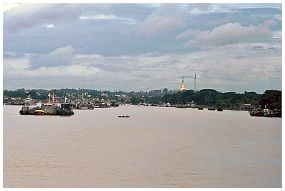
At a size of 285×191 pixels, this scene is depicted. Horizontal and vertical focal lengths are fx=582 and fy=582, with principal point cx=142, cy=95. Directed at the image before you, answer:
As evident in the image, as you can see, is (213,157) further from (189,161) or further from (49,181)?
(49,181)

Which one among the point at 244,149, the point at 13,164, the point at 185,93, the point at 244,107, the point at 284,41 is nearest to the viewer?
the point at 284,41

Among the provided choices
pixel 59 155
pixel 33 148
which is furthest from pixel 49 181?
pixel 33 148

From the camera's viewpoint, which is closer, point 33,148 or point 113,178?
point 113,178

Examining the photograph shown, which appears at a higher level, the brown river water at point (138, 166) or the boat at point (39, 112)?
the boat at point (39, 112)

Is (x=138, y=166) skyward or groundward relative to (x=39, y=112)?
groundward

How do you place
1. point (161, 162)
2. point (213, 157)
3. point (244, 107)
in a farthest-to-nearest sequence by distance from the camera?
point (244, 107), point (213, 157), point (161, 162)

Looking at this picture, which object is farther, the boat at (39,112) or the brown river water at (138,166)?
the boat at (39,112)

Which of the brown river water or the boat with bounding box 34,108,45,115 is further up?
the boat with bounding box 34,108,45,115

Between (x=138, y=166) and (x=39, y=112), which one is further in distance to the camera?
(x=39, y=112)

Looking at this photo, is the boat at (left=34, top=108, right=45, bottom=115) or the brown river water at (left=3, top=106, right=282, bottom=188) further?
the boat at (left=34, top=108, right=45, bottom=115)

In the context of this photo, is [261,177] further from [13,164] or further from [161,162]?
[13,164]

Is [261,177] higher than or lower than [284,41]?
lower
